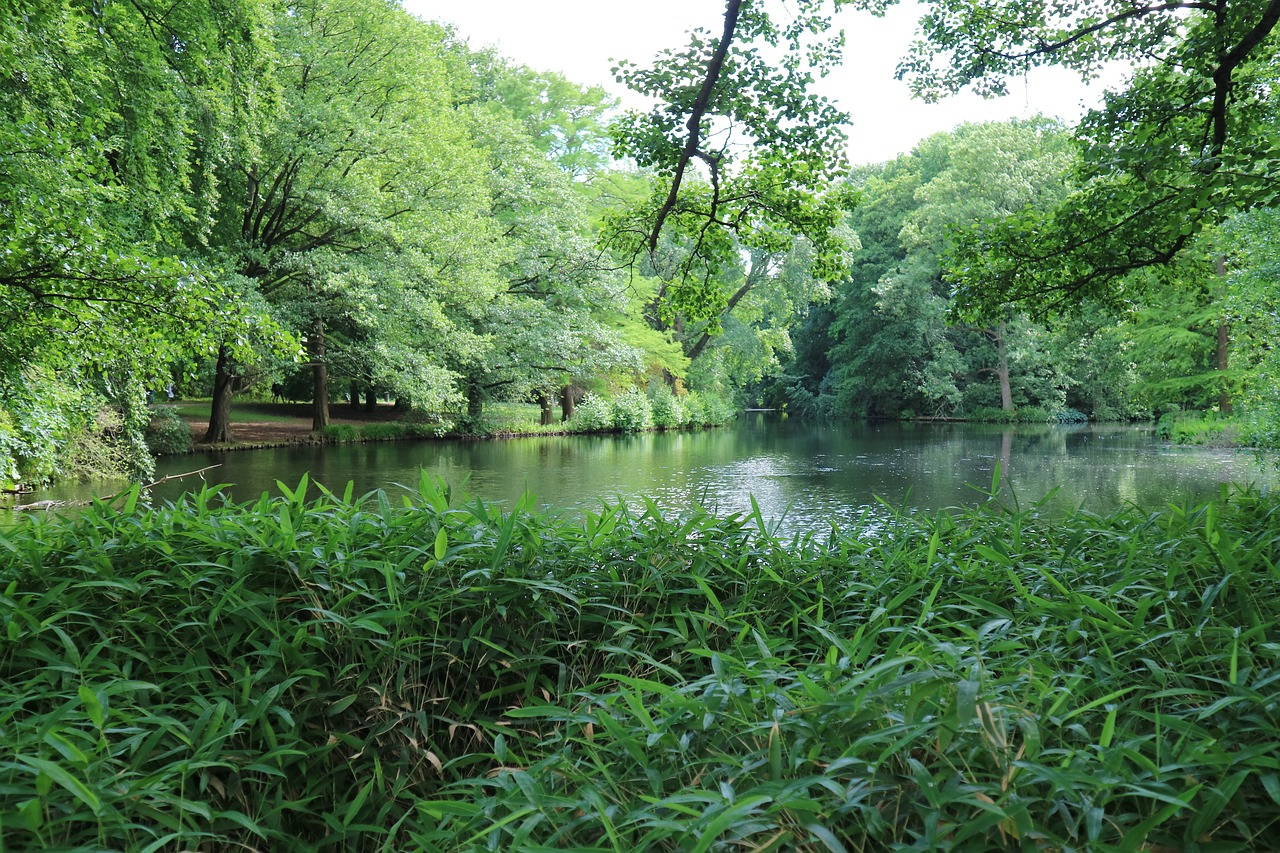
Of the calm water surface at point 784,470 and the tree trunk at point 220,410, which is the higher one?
the tree trunk at point 220,410

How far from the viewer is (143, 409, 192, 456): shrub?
58.4ft

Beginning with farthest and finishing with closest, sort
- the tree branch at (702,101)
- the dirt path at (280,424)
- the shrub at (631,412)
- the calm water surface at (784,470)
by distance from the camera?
the shrub at (631,412)
the dirt path at (280,424)
the calm water surface at (784,470)
the tree branch at (702,101)

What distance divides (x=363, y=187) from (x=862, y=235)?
3172cm

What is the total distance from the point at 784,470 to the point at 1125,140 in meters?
12.4

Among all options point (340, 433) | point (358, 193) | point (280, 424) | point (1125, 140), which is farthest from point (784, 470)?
point (280, 424)

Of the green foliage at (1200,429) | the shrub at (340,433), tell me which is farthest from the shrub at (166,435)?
the green foliage at (1200,429)

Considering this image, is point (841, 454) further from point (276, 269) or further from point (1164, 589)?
point (1164, 589)

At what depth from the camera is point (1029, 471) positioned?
1652 cm

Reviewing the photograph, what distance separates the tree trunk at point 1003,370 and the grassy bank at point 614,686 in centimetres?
3486

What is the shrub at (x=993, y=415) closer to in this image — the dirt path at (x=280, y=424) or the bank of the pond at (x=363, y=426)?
the bank of the pond at (x=363, y=426)

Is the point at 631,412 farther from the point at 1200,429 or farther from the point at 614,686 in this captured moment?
the point at 614,686

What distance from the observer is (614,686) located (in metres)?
2.54

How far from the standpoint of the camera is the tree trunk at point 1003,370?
3544 centimetres

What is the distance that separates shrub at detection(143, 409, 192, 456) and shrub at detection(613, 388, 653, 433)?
15.6 metres
